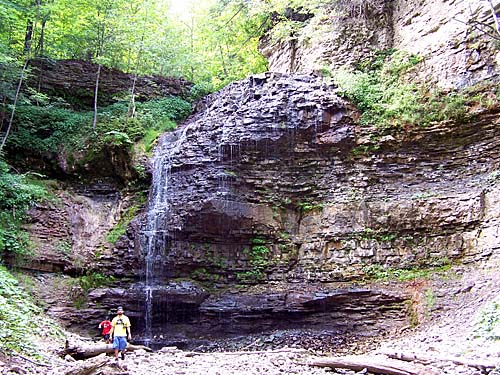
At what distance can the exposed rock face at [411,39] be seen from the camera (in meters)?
14.1

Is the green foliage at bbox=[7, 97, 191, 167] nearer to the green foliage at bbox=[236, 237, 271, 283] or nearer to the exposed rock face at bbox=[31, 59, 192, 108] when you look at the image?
the exposed rock face at bbox=[31, 59, 192, 108]

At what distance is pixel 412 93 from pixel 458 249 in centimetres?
539

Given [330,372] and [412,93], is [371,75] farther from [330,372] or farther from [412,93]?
[330,372]

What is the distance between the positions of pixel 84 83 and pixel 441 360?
18.9m

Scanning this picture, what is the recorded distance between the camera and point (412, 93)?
15.2 meters

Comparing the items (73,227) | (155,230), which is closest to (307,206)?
(155,230)

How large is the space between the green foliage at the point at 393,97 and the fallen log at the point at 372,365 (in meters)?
8.37

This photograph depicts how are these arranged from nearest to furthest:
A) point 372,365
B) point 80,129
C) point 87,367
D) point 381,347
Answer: point 87,367 → point 372,365 → point 381,347 → point 80,129

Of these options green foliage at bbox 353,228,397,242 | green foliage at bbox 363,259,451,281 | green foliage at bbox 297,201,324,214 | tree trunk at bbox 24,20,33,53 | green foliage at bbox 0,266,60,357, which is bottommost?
green foliage at bbox 0,266,60,357

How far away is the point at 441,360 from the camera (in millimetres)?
7777

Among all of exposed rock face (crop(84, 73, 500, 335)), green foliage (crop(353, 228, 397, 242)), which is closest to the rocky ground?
exposed rock face (crop(84, 73, 500, 335))

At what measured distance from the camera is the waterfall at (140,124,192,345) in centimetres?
1441

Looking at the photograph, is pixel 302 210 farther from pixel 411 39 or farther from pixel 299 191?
pixel 411 39

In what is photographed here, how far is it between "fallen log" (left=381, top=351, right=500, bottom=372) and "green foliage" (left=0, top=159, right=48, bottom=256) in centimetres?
1111
